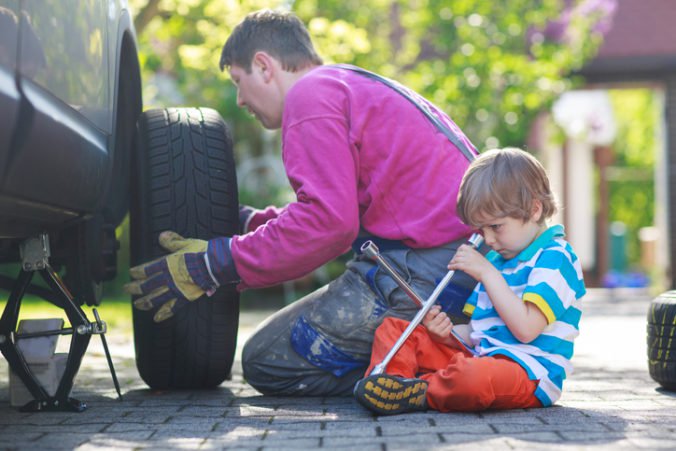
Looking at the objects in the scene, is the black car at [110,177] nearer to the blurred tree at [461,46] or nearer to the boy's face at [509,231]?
the boy's face at [509,231]

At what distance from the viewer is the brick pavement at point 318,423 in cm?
232

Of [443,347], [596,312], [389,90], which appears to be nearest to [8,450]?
[443,347]

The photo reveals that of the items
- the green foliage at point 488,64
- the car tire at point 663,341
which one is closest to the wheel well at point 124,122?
the car tire at point 663,341

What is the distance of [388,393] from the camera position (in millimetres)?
2703

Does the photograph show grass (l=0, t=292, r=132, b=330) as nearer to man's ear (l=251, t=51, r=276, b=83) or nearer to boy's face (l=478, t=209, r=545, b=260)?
man's ear (l=251, t=51, r=276, b=83)

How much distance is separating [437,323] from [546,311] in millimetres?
339

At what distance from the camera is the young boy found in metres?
2.75

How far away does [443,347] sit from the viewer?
3066mm

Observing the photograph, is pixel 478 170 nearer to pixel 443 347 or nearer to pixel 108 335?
pixel 443 347

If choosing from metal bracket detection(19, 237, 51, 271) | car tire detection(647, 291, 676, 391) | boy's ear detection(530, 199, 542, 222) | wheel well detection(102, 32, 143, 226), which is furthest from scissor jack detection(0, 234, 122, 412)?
car tire detection(647, 291, 676, 391)

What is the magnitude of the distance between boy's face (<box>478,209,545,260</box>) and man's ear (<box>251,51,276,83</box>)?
99 cm

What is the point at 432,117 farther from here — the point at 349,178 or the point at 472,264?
the point at 472,264

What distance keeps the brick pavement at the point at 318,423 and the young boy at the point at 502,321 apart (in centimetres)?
6

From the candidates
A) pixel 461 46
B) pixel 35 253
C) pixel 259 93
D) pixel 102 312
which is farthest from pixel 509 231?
pixel 461 46
